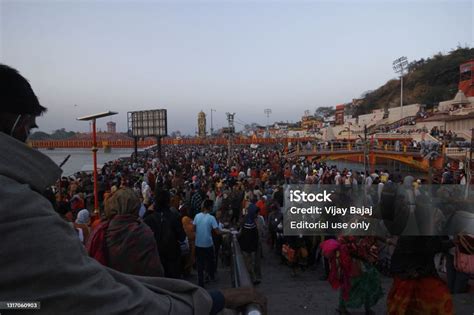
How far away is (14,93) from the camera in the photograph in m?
0.92

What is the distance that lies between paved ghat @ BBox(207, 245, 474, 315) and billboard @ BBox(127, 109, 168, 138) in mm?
26749

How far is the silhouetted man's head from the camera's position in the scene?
0.90m

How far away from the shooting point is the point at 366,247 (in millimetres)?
4527

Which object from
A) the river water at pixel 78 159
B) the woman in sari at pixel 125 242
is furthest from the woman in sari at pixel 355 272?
the river water at pixel 78 159

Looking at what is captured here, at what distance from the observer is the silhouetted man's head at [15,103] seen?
897 mm

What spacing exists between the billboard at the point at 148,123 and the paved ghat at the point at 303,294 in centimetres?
2675

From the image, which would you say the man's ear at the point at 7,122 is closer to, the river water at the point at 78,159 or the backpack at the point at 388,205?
the backpack at the point at 388,205

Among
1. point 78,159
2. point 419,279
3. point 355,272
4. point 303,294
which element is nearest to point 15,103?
point 419,279

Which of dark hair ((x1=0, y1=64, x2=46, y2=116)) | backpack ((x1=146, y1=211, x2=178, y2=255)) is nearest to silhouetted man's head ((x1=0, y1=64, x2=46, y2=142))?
dark hair ((x1=0, y1=64, x2=46, y2=116))

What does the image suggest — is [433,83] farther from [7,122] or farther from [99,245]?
[7,122]

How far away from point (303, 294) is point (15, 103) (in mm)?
5119

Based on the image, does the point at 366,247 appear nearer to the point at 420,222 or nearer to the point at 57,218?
the point at 420,222

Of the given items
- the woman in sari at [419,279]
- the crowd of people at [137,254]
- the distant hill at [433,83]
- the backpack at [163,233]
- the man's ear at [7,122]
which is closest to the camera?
the crowd of people at [137,254]

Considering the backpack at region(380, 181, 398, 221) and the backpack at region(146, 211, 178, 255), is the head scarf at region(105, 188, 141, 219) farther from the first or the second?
the backpack at region(380, 181, 398, 221)
